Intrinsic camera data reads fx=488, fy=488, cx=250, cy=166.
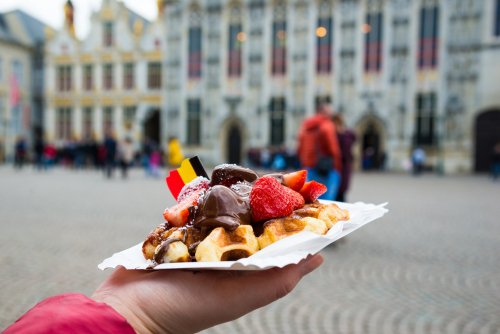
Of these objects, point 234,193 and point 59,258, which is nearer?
point 234,193

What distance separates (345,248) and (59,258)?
334 cm

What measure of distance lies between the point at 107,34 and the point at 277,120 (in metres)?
15.5

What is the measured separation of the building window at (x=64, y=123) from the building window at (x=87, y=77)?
2369mm

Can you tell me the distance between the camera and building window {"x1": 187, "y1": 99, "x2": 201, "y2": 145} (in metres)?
31.3

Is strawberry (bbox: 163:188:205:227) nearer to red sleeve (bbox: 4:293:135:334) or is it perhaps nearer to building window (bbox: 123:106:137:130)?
red sleeve (bbox: 4:293:135:334)

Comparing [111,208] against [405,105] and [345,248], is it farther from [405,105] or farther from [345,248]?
[405,105]

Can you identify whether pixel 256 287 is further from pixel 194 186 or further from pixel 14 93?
pixel 14 93

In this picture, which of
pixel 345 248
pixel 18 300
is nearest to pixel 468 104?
pixel 345 248

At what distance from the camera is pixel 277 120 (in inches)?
1168

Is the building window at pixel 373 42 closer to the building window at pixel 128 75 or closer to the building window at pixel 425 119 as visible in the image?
the building window at pixel 425 119

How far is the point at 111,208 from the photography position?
9.48 m

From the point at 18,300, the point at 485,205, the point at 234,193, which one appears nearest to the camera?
the point at 234,193

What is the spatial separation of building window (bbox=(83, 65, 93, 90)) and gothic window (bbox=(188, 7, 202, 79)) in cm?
961

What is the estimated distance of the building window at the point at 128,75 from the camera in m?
35.4
